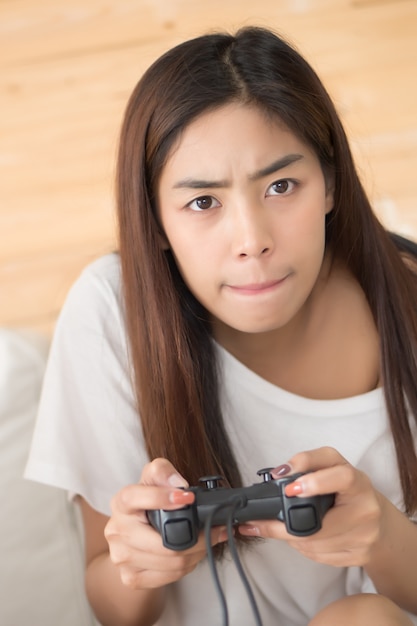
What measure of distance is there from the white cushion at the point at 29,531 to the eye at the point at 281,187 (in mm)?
565

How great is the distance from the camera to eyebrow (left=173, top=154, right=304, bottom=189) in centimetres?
105

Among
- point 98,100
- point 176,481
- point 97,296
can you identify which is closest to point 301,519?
point 176,481

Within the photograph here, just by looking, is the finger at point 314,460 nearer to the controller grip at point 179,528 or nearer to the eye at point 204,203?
the controller grip at point 179,528

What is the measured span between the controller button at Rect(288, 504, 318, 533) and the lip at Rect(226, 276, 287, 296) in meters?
0.29

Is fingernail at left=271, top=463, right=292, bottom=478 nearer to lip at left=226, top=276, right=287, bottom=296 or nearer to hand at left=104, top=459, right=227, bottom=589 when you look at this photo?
hand at left=104, top=459, right=227, bottom=589

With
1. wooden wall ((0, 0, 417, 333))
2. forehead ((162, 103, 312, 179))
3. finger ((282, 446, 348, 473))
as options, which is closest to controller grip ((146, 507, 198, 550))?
finger ((282, 446, 348, 473))

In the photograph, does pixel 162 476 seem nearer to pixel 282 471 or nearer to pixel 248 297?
pixel 282 471

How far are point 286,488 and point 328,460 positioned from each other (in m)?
0.08

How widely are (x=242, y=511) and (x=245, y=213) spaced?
332 mm

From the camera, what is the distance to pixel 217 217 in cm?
108

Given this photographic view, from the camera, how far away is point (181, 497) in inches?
34.0

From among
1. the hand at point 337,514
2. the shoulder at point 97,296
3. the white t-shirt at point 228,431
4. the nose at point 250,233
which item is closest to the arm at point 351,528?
the hand at point 337,514

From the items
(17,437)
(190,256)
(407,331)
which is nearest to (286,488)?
(190,256)

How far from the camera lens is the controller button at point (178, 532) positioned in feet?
2.86
